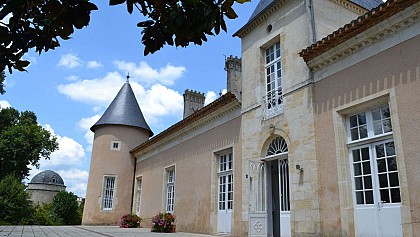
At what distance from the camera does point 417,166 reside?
5.12 m

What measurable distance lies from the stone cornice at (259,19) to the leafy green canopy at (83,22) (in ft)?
22.6

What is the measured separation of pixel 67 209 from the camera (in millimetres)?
20719

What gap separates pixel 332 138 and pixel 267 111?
6.90 feet

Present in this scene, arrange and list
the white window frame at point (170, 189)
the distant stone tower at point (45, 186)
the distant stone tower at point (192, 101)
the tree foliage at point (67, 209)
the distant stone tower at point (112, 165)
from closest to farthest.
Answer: the white window frame at point (170, 189) < the distant stone tower at point (112, 165) < the distant stone tower at point (192, 101) < the tree foliage at point (67, 209) < the distant stone tower at point (45, 186)

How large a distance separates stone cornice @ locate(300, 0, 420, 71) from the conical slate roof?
12528 millimetres

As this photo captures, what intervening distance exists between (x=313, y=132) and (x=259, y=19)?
3667 mm

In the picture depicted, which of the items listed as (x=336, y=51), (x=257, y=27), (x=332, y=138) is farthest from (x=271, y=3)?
(x=332, y=138)

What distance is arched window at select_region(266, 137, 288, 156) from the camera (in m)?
7.92

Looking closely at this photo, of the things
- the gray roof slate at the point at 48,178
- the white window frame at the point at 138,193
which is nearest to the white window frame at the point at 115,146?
the white window frame at the point at 138,193

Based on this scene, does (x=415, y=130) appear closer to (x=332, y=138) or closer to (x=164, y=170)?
(x=332, y=138)

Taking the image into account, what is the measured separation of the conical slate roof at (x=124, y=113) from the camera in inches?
706

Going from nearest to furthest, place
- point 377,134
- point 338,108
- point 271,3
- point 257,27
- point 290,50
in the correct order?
point 377,134 < point 338,108 < point 290,50 < point 271,3 < point 257,27

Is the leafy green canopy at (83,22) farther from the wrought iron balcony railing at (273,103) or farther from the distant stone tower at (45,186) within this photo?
the distant stone tower at (45,186)

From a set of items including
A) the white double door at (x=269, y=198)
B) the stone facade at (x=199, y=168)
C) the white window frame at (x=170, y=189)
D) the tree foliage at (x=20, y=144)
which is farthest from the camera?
the tree foliage at (x=20, y=144)
